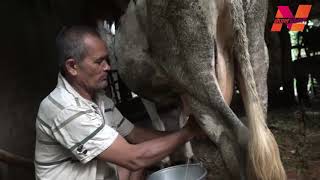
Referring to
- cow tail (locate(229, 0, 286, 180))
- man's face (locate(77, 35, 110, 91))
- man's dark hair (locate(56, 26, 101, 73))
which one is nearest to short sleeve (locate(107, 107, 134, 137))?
man's face (locate(77, 35, 110, 91))

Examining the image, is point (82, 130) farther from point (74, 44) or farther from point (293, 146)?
point (293, 146)

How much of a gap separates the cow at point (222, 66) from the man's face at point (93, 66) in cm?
31

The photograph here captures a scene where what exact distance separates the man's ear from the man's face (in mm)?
19

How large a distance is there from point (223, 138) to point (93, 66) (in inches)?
26.6

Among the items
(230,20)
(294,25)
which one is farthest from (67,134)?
(294,25)

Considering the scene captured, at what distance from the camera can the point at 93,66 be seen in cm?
209

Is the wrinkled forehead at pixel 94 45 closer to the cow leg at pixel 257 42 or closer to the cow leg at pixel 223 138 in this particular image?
the cow leg at pixel 223 138

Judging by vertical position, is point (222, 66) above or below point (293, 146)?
above

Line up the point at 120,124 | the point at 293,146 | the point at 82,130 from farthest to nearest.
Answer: the point at 293,146 < the point at 120,124 < the point at 82,130

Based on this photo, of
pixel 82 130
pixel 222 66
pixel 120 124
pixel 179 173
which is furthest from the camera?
pixel 120 124

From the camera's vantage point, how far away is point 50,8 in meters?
3.75

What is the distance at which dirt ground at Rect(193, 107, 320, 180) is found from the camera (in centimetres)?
236

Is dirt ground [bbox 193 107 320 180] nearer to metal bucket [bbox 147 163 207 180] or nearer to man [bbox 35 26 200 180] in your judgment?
metal bucket [bbox 147 163 207 180]

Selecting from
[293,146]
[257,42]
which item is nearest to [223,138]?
[257,42]
